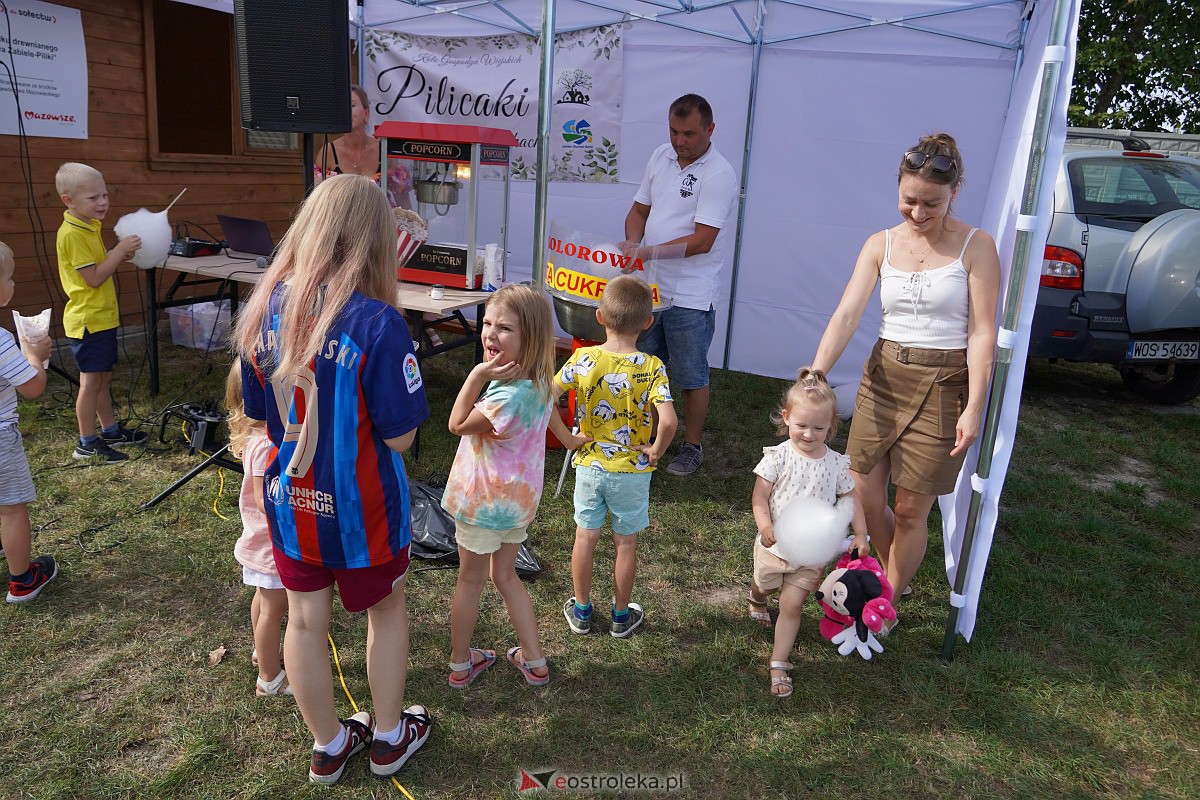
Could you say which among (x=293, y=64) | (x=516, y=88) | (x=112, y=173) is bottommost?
(x=112, y=173)

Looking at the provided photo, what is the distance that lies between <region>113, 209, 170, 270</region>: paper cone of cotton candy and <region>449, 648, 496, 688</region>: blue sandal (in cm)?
308

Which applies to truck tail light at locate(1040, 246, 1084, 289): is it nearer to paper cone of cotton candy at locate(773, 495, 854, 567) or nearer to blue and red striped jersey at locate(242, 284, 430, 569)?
paper cone of cotton candy at locate(773, 495, 854, 567)

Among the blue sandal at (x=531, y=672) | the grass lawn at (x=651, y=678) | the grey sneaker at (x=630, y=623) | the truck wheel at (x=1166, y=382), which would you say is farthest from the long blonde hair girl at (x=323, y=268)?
the truck wheel at (x=1166, y=382)

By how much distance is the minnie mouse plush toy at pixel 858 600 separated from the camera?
2.64m

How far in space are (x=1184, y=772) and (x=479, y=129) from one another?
3.79 m

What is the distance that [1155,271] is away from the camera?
550 cm

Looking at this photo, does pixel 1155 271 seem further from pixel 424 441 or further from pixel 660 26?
pixel 424 441

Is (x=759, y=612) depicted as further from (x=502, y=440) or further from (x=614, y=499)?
(x=502, y=440)

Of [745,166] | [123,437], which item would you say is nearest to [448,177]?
[123,437]

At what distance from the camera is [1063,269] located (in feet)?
18.5

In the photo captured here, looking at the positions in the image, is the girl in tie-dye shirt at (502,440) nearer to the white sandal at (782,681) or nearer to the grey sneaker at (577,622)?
the grey sneaker at (577,622)

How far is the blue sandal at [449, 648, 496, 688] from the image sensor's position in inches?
102

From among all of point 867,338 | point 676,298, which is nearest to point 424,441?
point 676,298

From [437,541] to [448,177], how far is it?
207cm
